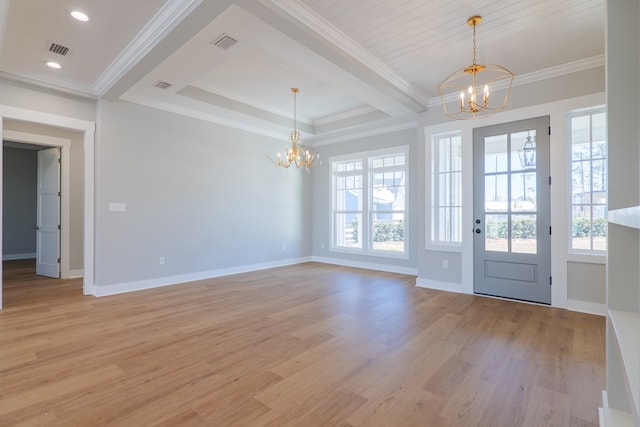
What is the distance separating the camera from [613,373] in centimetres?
145

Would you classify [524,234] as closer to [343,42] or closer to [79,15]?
[343,42]

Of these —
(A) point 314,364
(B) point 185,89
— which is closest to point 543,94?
(A) point 314,364

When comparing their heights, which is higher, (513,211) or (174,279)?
(513,211)

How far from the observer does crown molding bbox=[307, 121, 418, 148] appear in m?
5.93

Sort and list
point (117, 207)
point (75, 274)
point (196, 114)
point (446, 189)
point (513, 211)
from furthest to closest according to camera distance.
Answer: point (75, 274) < point (196, 114) < point (446, 189) < point (117, 207) < point (513, 211)

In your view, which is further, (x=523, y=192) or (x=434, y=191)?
(x=434, y=191)

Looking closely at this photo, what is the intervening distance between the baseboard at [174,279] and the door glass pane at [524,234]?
440 cm

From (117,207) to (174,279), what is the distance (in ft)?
4.63

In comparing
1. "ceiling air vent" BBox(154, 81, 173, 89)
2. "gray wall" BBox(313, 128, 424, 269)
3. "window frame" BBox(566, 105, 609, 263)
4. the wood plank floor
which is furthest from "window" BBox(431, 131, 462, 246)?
"ceiling air vent" BBox(154, 81, 173, 89)

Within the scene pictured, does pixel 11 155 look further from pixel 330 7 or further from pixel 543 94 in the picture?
pixel 543 94

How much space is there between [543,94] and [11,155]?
1125 centimetres

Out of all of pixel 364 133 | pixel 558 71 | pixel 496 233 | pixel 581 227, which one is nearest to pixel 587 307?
pixel 581 227

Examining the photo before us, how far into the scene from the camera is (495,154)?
437cm

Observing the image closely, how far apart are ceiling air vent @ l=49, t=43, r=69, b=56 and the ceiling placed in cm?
4
